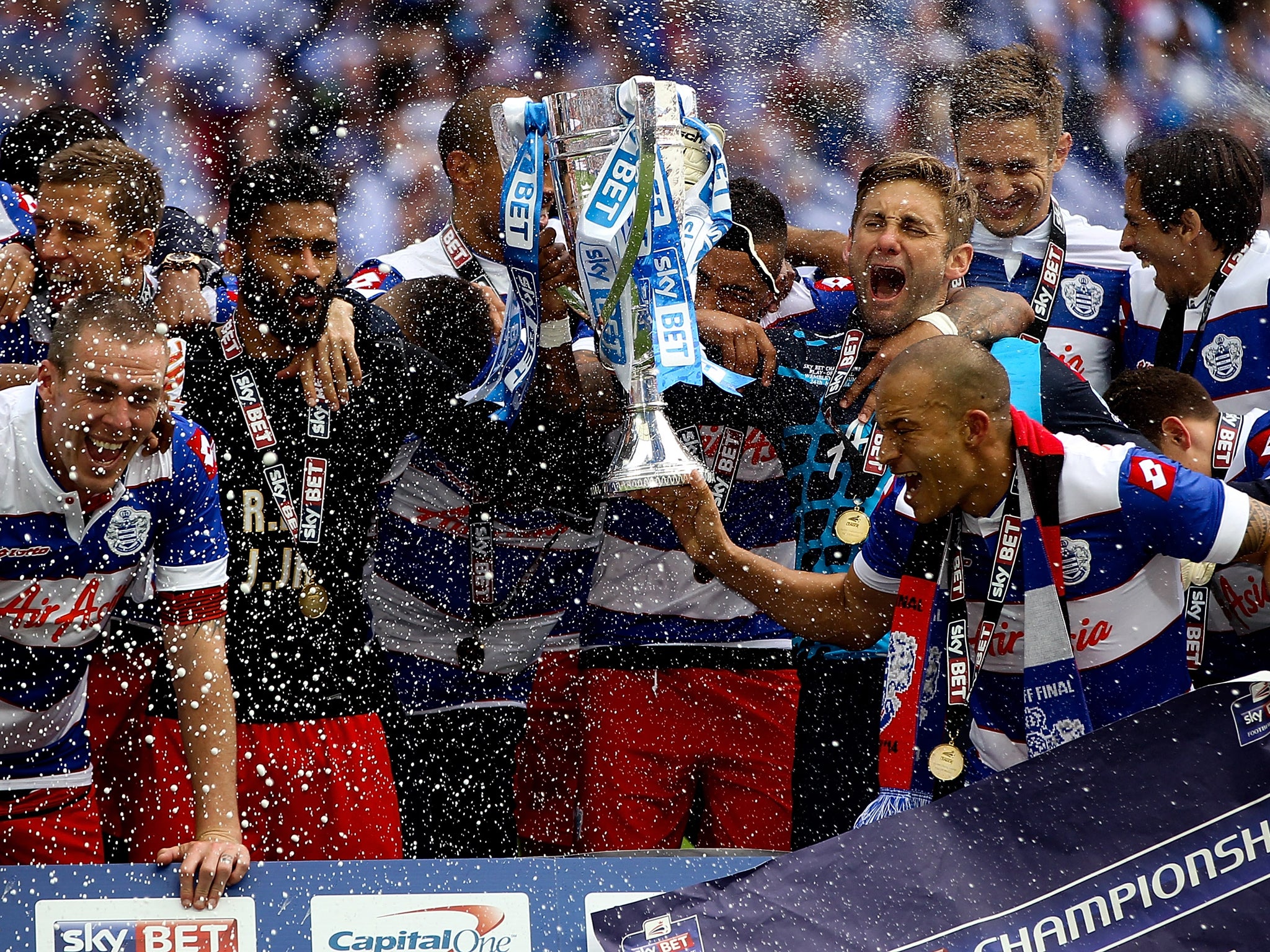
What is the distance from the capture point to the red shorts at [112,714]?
3707mm

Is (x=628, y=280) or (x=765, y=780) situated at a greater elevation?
(x=628, y=280)

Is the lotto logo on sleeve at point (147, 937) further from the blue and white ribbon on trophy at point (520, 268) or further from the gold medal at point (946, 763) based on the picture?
the gold medal at point (946, 763)

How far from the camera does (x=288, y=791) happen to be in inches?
148

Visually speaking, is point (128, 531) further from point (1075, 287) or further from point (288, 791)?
point (1075, 287)

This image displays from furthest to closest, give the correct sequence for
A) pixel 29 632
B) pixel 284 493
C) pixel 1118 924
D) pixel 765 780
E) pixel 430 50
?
pixel 430 50 → pixel 765 780 → pixel 284 493 → pixel 29 632 → pixel 1118 924

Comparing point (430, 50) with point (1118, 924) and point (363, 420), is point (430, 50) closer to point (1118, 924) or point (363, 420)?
point (363, 420)

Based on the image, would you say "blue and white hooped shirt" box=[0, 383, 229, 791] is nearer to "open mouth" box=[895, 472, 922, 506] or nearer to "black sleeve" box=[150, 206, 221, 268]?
"black sleeve" box=[150, 206, 221, 268]

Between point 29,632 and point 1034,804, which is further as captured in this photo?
point 29,632

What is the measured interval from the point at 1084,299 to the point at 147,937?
287cm

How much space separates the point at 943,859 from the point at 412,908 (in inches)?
37.1

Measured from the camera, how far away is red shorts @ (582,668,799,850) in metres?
3.97

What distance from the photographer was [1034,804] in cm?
271

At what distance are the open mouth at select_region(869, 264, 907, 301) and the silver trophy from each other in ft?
2.68

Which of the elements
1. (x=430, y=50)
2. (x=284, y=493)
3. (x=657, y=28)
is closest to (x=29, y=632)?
(x=284, y=493)
